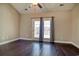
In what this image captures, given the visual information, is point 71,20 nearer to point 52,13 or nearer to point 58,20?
point 58,20

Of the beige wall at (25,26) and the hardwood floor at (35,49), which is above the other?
the beige wall at (25,26)

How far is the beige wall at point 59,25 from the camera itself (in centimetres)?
169

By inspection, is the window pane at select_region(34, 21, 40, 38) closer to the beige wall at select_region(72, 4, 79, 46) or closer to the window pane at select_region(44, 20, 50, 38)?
the window pane at select_region(44, 20, 50, 38)

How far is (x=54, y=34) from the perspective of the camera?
1.73 metres

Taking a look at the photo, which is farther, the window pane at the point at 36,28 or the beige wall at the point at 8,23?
the window pane at the point at 36,28

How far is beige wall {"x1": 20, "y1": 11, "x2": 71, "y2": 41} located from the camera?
1692 millimetres

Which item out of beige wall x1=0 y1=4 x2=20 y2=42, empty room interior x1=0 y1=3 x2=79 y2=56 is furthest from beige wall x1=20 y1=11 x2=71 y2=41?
beige wall x1=0 y1=4 x2=20 y2=42

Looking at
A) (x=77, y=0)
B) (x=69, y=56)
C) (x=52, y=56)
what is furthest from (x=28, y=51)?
(x=77, y=0)

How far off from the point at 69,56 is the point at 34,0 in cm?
98

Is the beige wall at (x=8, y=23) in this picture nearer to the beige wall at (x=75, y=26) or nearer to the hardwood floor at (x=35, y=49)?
the hardwood floor at (x=35, y=49)

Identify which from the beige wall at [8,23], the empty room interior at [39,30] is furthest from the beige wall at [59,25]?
the beige wall at [8,23]

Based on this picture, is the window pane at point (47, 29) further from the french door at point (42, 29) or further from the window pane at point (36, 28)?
the window pane at point (36, 28)

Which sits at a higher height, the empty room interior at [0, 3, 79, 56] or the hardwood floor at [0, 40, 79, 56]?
the empty room interior at [0, 3, 79, 56]

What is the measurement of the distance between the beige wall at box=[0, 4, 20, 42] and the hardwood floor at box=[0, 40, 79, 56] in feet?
0.45
